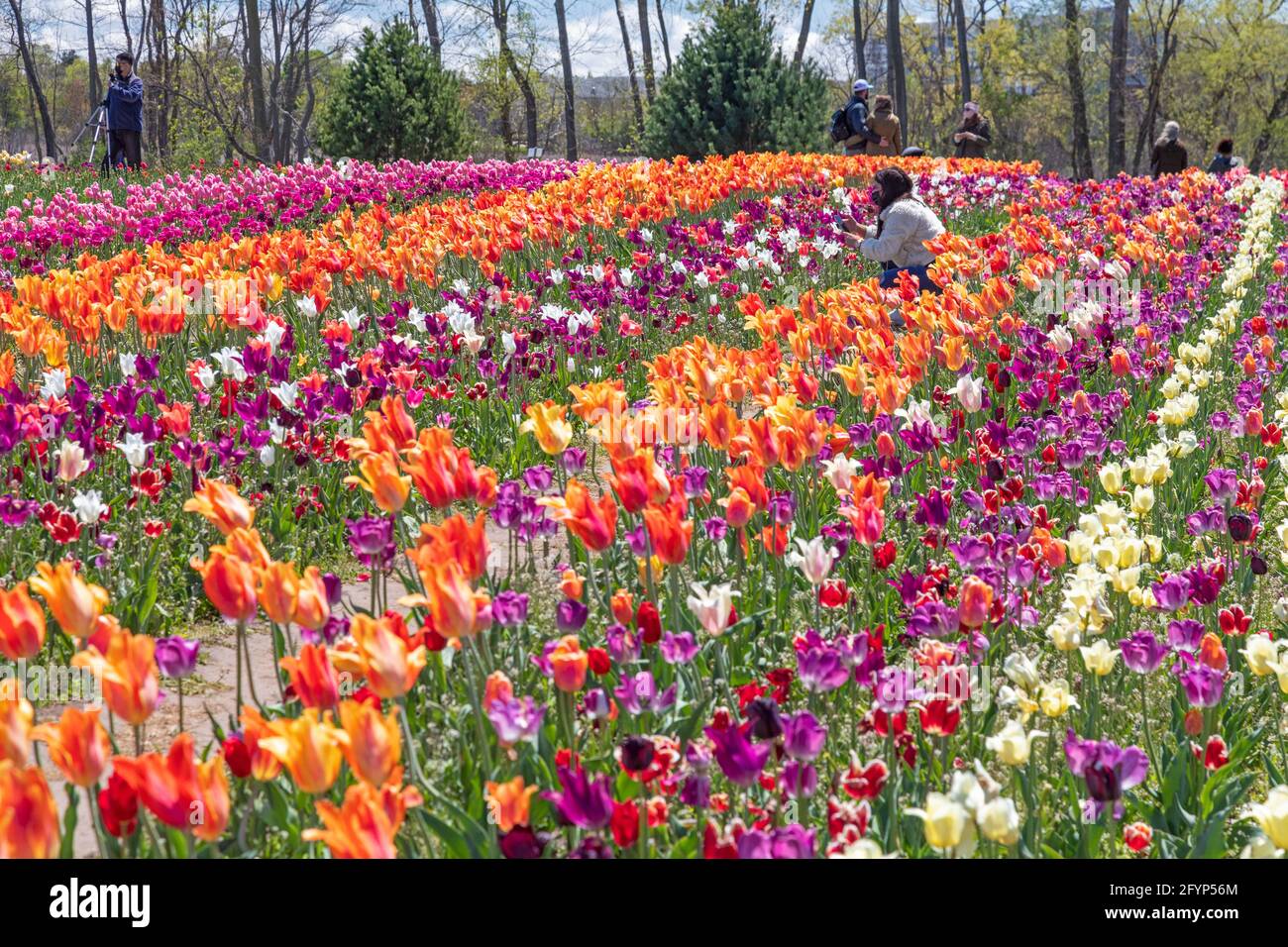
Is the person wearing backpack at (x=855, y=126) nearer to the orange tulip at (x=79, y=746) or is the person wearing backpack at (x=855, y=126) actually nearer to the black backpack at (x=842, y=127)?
the black backpack at (x=842, y=127)

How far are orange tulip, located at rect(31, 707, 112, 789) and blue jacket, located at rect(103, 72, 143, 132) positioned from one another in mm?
17102

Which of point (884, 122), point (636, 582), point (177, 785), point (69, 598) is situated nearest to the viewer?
point (177, 785)

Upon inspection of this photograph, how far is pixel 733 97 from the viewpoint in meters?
20.9

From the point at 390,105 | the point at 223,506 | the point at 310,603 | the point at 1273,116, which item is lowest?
the point at 310,603

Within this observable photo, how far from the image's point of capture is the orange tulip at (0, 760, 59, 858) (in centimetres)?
159

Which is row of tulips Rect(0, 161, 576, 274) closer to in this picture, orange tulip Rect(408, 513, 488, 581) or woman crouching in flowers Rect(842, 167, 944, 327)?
woman crouching in flowers Rect(842, 167, 944, 327)

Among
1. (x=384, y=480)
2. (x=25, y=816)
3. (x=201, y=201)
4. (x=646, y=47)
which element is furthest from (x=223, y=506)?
(x=646, y=47)

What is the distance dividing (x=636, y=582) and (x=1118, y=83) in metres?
25.7

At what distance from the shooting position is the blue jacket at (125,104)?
1706 cm

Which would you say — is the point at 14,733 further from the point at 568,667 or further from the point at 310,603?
the point at 568,667

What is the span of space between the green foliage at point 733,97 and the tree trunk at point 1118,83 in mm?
7970

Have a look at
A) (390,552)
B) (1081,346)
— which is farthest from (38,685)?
(1081,346)

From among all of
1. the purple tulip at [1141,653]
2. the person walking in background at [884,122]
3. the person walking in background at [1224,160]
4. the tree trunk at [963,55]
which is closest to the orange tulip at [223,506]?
the purple tulip at [1141,653]

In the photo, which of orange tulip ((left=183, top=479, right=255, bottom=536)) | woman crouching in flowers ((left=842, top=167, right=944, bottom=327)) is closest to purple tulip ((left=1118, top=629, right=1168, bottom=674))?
orange tulip ((left=183, top=479, right=255, bottom=536))
